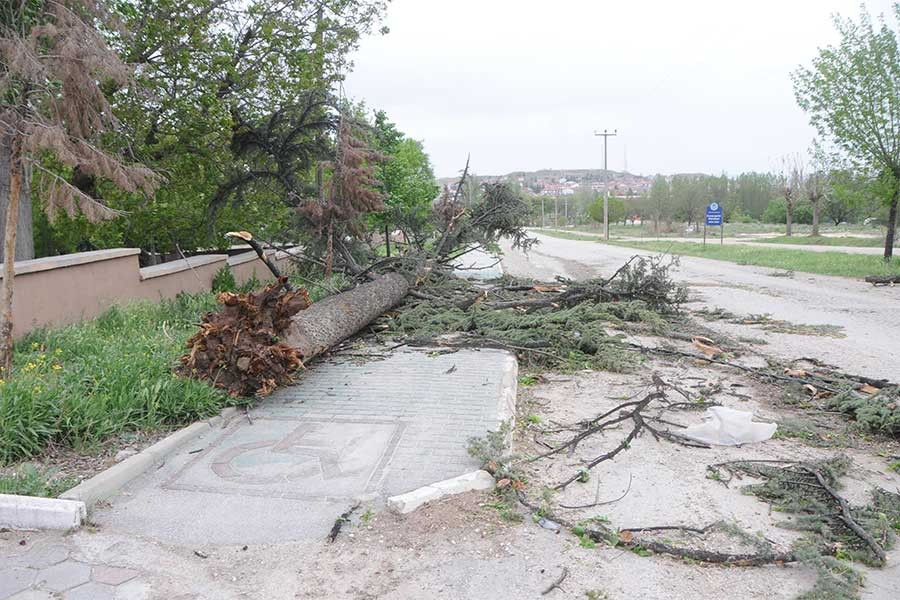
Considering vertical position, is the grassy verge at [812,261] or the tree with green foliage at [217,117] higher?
the tree with green foliage at [217,117]

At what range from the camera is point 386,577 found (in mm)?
3332

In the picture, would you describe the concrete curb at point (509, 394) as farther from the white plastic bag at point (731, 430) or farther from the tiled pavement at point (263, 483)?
the white plastic bag at point (731, 430)

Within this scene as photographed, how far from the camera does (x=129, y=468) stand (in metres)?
4.48

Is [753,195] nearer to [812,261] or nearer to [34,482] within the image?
[812,261]

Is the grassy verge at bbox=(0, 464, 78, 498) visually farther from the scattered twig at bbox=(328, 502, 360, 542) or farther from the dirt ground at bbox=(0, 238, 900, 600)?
the scattered twig at bbox=(328, 502, 360, 542)

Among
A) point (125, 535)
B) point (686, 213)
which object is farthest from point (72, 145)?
point (686, 213)

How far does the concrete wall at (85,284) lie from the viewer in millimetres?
7797

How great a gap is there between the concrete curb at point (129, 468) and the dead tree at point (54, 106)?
6.41 feet

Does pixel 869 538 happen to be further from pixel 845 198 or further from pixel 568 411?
pixel 845 198

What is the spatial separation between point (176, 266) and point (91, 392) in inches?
261

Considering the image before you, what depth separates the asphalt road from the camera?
834cm

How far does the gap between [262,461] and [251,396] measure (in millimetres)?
1521

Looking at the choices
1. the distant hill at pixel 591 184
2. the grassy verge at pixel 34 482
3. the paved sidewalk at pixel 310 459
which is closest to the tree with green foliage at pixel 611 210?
the distant hill at pixel 591 184

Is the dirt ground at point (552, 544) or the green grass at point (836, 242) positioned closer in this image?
the dirt ground at point (552, 544)
